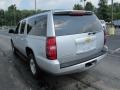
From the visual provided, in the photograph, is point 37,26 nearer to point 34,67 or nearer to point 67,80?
point 34,67

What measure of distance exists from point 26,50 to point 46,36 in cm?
201

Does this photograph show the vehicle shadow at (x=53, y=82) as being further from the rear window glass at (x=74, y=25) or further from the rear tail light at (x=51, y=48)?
the rear window glass at (x=74, y=25)

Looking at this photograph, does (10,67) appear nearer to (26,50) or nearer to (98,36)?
(26,50)

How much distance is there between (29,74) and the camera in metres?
7.70

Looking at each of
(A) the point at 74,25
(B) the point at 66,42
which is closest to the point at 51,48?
(B) the point at 66,42

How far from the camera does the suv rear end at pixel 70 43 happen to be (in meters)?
5.88

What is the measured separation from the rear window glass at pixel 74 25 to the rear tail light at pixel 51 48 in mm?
215

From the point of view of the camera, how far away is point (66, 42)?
19.4ft

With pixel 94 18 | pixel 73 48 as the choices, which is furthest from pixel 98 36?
pixel 73 48

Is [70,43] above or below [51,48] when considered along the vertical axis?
above

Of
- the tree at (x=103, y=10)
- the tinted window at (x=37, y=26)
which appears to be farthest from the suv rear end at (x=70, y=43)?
the tree at (x=103, y=10)

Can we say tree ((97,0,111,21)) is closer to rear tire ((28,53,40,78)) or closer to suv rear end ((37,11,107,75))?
rear tire ((28,53,40,78))

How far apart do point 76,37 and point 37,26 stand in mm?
1374

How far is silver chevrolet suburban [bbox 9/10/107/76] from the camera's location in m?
5.89
